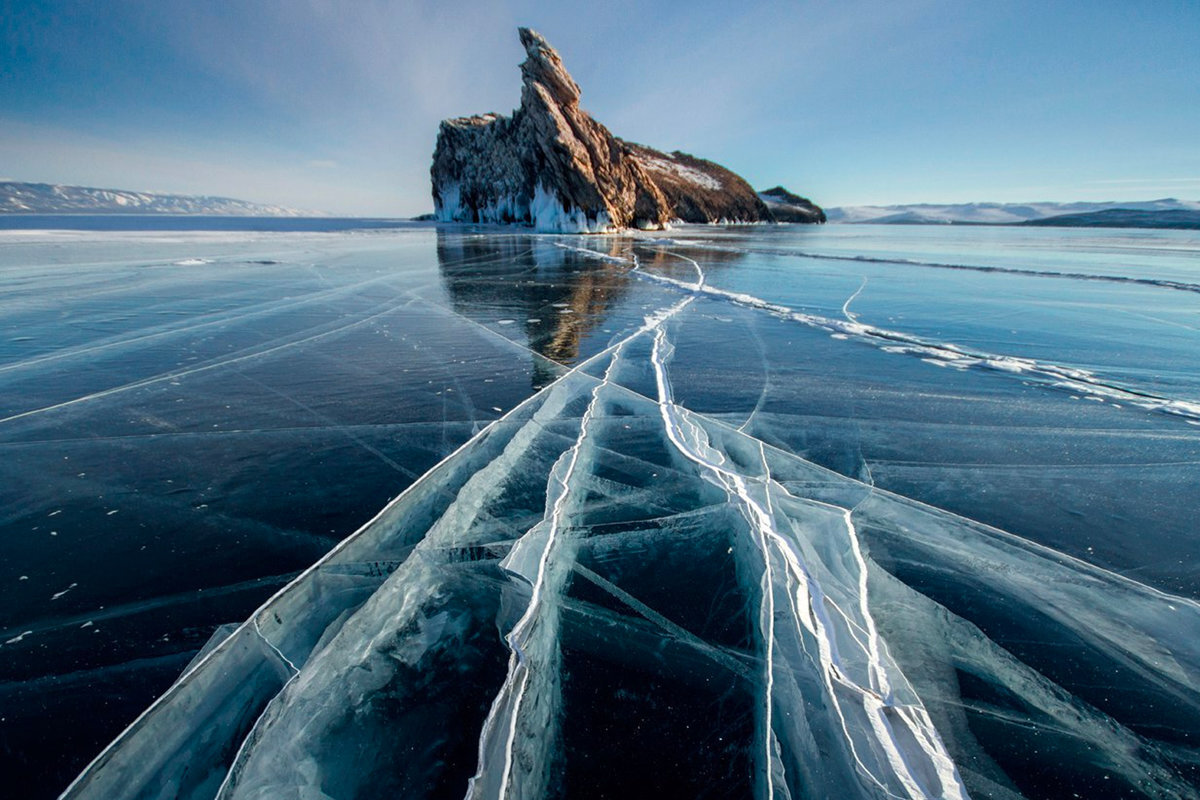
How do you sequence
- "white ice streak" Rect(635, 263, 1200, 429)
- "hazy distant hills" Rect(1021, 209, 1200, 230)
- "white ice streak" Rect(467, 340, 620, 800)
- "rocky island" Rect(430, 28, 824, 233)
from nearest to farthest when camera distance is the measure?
1. "white ice streak" Rect(467, 340, 620, 800)
2. "white ice streak" Rect(635, 263, 1200, 429)
3. "rocky island" Rect(430, 28, 824, 233)
4. "hazy distant hills" Rect(1021, 209, 1200, 230)

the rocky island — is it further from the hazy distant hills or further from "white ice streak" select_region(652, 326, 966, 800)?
the hazy distant hills

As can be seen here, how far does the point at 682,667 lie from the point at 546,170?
48089mm

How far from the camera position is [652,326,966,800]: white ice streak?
1.32 meters

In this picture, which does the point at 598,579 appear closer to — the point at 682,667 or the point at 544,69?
the point at 682,667

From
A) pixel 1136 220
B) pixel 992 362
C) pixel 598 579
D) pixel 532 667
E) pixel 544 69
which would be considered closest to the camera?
pixel 532 667

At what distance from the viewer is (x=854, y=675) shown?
62.2 inches

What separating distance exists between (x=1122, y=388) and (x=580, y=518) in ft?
18.1

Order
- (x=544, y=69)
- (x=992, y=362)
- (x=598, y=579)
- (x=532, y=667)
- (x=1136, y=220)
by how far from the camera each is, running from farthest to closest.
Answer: (x=1136, y=220) → (x=544, y=69) → (x=992, y=362) → (x=598, y=579) → (x=532, y=667)

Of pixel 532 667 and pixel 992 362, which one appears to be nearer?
pixel 532 667

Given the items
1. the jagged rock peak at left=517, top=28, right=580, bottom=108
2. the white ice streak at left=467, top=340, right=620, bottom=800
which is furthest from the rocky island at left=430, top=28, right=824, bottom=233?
the white ice streak at left=467, top=340, right=620, bottom=800

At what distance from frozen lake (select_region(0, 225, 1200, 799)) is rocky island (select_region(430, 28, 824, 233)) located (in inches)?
1679

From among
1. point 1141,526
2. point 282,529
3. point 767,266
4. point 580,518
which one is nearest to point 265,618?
point 282,529

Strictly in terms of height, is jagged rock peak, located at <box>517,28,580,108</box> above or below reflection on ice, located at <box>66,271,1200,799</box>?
above

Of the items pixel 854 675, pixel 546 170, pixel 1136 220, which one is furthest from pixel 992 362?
pixel 1136 220
